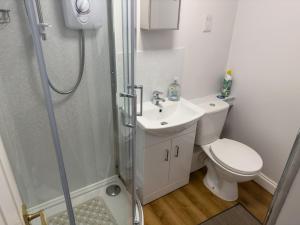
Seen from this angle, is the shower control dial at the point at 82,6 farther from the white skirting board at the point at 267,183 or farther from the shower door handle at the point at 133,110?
the white skirting board at the point at 267,183

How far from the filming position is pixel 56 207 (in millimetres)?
1555

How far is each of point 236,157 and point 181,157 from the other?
465 mm

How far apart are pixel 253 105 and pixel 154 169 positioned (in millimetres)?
1130

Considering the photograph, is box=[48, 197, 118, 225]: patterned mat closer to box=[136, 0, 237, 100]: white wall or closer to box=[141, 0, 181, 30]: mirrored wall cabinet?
box=[136, 0, 237, 100]: white wall

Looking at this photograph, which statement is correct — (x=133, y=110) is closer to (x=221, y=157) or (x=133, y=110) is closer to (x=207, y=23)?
(x=221, y=157)

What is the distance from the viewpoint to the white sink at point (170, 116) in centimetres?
155

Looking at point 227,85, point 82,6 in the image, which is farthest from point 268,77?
point 82,6

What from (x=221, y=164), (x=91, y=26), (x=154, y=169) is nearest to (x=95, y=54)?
(x=91, y=26)

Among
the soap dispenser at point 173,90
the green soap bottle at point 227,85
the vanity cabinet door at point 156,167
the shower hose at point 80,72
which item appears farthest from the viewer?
the green soap bottle at point 227,85

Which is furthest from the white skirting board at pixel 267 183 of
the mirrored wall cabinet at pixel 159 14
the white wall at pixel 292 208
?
the mirrored wall cabinet at pixel 159 14

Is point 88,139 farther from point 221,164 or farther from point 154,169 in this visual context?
point 221,164

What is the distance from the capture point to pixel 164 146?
5.66ft

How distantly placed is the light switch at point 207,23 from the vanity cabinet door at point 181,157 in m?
0.93

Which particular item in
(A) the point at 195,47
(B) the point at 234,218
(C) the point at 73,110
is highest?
(A) the point at 195,47
